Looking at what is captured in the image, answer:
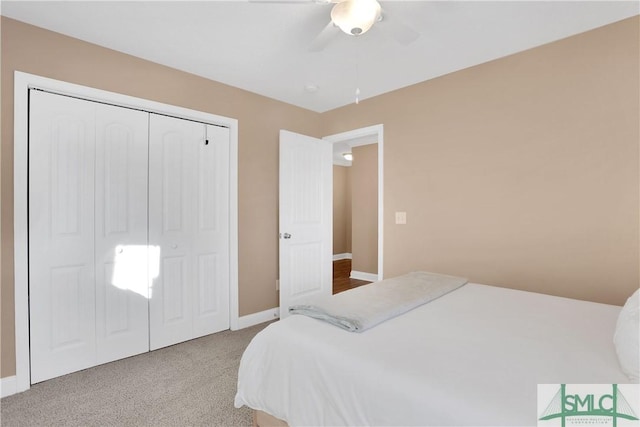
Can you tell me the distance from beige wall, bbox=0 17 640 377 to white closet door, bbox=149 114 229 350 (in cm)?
22

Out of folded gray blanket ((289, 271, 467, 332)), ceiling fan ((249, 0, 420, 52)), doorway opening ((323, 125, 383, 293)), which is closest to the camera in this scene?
folded gray blanket ((289, 271, 467, 332))

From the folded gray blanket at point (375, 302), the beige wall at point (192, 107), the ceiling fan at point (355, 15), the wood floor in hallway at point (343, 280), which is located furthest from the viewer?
the wood floor in hallway at point (343, 280)

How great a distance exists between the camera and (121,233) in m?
2.52

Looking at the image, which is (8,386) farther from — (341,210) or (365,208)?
(341,210)

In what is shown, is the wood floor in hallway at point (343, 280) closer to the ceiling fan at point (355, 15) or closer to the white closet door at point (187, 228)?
the white closet door at point (187, 228)

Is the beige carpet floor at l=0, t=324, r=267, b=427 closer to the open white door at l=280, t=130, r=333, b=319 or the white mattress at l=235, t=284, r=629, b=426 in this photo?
the white mattress at l=235, t=284, r=629, b=426

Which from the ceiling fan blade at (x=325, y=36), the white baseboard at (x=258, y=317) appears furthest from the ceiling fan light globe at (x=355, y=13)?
the white baseboard at (x=258, y=317)

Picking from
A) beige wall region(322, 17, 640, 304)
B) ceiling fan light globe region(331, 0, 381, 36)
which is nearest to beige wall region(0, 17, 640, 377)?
beige wall region(322, 17, 640, 304)

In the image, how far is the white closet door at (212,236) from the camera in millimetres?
2971

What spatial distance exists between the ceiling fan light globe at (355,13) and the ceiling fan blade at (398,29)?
167 millimetres

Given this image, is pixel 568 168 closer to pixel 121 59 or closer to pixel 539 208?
pixel 539 208

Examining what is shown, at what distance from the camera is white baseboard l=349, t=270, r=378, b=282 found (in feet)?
17.5

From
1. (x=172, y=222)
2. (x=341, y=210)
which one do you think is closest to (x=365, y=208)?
(x=341, y=210)

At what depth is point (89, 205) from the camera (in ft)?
7.76
